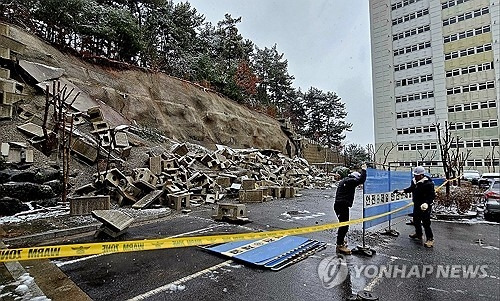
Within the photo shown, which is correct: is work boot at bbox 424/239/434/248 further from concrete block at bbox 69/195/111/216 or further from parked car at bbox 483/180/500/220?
concrete block at bbox 69/195/111/216

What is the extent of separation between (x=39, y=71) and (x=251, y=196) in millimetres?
12397

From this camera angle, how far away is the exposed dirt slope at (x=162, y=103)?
635 inches

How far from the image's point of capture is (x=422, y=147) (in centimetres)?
3606

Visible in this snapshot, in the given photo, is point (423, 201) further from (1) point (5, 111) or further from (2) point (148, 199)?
(1) point (5, 111)

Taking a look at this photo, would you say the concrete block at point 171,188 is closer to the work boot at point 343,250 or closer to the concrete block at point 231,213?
the concrete block at point 231,213

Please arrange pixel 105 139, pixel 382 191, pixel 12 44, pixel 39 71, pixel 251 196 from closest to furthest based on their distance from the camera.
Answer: pixel 382 191 < pixel 251 196 < pixel 105 139 < pixel 12 44 < pixel 39 71

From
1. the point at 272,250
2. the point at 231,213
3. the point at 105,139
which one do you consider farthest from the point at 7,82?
the point at 272,250

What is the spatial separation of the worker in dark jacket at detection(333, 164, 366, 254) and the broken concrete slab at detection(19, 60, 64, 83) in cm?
1515

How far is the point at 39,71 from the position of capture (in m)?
13.8

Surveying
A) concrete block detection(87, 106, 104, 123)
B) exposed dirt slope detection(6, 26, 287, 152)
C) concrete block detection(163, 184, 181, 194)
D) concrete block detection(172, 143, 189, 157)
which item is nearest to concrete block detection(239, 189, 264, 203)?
concrete block detection(163, 184, 181, 194)

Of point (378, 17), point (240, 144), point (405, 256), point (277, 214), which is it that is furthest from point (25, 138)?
point (378, 17)

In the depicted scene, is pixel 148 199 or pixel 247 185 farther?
pixel 247 185

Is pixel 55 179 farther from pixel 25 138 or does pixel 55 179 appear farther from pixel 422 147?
pixel 422 147

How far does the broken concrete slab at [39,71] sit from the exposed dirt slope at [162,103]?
2.36 feet
